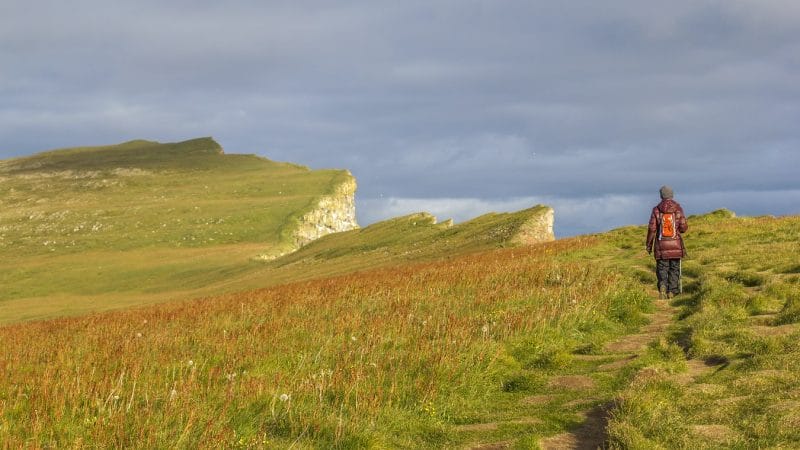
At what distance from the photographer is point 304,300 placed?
2230 centimetres

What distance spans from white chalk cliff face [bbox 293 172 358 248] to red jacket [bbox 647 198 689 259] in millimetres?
88039

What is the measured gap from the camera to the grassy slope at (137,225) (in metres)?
84.4

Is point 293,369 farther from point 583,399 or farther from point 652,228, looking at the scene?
point 652,228

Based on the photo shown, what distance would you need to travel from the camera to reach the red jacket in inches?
787

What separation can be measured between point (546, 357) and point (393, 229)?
59.0 m

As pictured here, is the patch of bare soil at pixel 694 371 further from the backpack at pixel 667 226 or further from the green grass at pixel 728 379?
the backpack at pixel 667 226

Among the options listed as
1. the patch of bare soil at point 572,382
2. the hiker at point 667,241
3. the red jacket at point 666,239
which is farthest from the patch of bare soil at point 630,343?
the red jacket at point 666,239

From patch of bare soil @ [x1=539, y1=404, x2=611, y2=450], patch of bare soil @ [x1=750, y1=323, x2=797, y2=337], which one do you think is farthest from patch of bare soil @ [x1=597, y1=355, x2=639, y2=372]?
patch of bare soil @ [x1=539, y1=404, x2=611, y2=450]

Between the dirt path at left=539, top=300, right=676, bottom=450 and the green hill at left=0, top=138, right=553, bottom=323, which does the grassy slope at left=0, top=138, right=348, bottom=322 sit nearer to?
the green hill at left=0, top=138, right=553, bottom=323

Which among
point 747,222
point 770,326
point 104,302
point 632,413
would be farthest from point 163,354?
point 104,302

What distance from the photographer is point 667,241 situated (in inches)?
800

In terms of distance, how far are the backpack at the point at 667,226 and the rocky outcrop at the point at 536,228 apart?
2339cm

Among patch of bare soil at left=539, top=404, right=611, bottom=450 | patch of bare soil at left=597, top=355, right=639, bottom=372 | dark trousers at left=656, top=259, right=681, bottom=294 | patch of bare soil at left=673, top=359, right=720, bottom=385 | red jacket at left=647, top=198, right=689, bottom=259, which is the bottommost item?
patch of bare soil at left=539, top=404, right=611, bottom=450

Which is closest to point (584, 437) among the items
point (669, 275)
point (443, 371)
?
point (443, 371)
